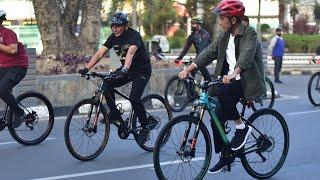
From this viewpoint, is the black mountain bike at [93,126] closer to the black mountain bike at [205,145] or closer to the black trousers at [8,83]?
the black trousers at [8,83]

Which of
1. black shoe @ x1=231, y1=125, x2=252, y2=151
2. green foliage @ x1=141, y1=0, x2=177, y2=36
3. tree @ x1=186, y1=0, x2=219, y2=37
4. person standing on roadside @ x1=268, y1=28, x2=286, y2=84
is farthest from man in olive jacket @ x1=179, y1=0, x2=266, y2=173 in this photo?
green foliage @ x1=141, y1=0, x2=177, y2=36

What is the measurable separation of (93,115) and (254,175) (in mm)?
2103

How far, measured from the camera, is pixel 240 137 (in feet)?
22.3

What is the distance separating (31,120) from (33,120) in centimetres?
3

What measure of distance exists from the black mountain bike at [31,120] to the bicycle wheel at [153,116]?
1.52m

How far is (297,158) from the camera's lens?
8352 mm

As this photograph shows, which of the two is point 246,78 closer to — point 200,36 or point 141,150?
point 141,150

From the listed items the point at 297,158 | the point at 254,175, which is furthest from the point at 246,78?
the point at 297,158

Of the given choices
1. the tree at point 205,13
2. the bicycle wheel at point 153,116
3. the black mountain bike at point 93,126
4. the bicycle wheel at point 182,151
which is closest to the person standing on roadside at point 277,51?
the bicycle wheel at point 153,116

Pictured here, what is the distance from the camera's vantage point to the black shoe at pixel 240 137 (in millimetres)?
6754

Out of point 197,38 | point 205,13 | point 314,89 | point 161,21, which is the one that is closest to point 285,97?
point 314,89

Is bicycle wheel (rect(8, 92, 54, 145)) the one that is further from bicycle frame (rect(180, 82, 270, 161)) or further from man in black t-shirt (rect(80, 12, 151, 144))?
bicycle frame (rect(180, 82, 270, 161))

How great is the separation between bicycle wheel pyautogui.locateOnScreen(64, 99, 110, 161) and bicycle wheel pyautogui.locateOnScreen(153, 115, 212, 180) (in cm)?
176

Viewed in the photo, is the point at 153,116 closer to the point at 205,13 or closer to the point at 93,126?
the point at 93,126
